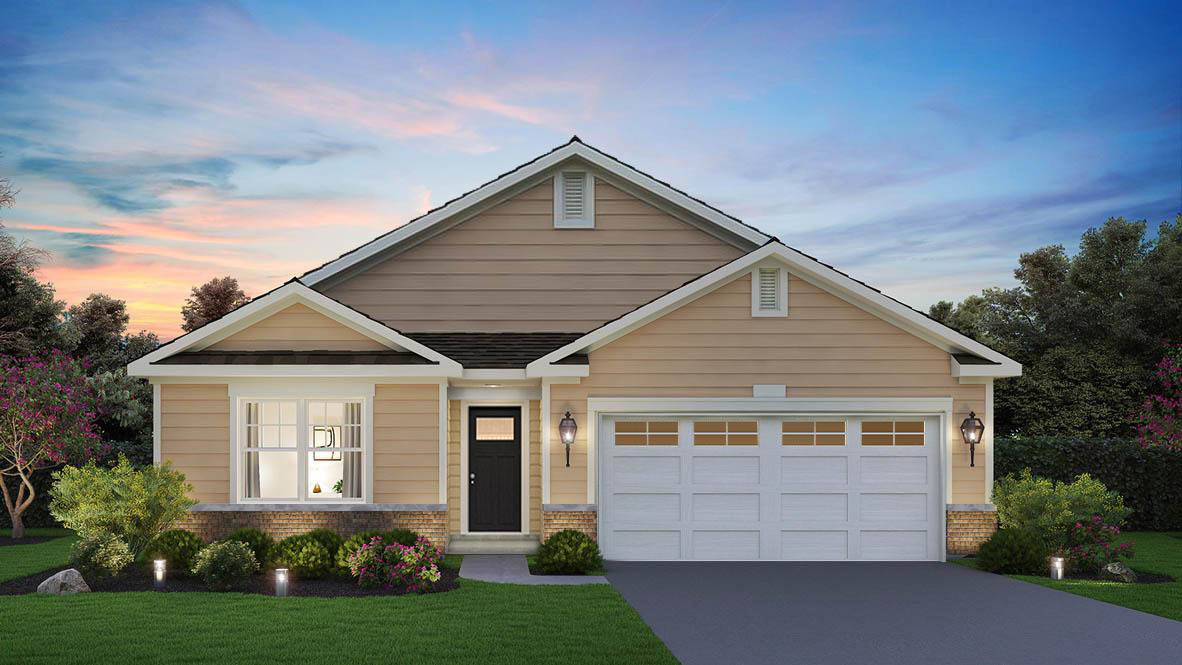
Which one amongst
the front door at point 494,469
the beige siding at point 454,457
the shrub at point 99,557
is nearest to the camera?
the shrub at point 99,557

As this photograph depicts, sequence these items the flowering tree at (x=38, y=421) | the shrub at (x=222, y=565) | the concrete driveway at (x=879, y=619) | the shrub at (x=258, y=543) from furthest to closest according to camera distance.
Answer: the flowering tree at (x=38, y=421) → the shrub at (x=258, y=543) → the shrub at (x=222, y=565) → the concrete driveway at (x=879, y=619)

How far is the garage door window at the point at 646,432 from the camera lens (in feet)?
43.2

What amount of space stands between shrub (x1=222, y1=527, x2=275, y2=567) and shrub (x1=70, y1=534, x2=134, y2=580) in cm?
132

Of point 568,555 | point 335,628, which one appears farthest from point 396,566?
point 568,555

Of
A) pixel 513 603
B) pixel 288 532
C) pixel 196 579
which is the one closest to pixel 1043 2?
pixel 513 603

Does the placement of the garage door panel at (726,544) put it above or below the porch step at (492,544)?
above

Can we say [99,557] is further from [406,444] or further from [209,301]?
[209,301]

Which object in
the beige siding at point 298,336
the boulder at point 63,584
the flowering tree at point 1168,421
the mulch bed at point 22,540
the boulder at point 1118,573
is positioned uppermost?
the beige siding at point 298,336

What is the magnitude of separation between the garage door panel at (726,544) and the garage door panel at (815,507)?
64 cm

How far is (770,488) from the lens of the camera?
42.9 feet

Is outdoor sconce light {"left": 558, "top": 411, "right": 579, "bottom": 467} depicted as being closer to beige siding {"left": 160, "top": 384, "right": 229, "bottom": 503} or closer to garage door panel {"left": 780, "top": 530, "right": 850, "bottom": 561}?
garage door panel {"left": 780, "top": 530, "right": 850, "bottom": 561}

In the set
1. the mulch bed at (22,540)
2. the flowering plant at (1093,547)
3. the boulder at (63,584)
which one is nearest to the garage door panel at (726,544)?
the flowering plant at (1093,547)

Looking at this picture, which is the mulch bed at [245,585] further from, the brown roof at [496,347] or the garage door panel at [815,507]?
the garage door panel at [815,507]

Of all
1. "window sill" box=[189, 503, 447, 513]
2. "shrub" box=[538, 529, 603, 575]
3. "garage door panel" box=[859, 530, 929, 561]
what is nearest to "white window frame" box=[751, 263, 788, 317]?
"garage door panel" box=[859, 530, 929, 561]
